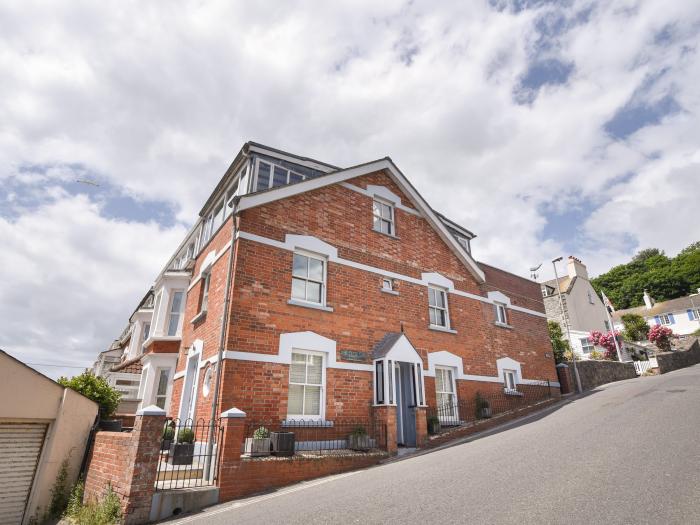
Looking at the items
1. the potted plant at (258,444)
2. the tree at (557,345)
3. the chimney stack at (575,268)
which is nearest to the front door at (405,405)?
the potted plant at (258,444)

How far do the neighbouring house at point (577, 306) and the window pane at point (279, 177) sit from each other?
2721 centimetres

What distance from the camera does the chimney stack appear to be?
36906mm

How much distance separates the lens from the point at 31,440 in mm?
8594

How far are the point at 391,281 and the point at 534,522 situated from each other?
9.85 metres

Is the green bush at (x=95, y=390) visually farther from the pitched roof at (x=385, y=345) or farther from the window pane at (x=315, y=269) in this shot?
the pitched roof at (x=385, y=345)

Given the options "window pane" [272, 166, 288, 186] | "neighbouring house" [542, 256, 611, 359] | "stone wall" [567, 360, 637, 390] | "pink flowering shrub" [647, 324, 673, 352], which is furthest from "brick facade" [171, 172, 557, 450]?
"pink flowering shrub" [647, 324, 673, 352]

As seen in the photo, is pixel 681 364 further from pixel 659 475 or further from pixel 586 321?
pixel 659 475

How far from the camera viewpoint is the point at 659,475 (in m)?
5.95

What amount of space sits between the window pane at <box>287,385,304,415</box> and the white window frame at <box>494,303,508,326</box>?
1077 cm

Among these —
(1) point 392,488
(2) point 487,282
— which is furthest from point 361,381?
(2) point 487,282

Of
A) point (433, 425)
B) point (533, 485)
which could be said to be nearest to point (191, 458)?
→ point (533, 485)

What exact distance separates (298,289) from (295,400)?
3.17 meters

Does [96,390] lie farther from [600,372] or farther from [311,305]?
[600,372]

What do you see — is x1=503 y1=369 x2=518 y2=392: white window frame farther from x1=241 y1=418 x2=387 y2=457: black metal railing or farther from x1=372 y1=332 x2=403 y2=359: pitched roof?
x1=241 y1=418 x2=387 y2=457: black metal railing
